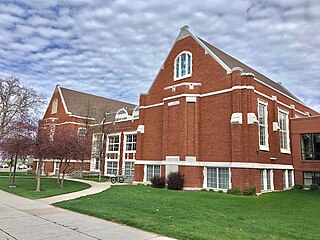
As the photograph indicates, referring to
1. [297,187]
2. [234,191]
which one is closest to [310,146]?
[297,187]

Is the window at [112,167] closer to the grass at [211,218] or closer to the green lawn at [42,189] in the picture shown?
the green lawn at [42,189]

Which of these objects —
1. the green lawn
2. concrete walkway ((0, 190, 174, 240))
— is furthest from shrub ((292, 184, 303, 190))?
concrete walkway ((0, 190, 174, 240))

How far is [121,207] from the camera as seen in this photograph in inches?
461

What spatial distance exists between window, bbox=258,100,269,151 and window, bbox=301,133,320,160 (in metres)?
6.22

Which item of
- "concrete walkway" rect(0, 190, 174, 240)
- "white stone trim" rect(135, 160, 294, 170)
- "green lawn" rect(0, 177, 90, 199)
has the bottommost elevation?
"green lawn" rect(0, 177, 90, 199)

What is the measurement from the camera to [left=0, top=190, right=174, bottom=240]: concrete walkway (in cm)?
724

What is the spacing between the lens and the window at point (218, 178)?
1978 centimetres

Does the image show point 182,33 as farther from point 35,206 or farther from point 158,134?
point 35,206

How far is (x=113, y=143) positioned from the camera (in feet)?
121

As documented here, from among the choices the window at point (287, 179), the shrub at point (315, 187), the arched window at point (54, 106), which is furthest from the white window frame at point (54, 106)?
the shrub at point (315, 187)

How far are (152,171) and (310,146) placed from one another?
14.9m

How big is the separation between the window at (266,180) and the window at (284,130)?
13.3ft

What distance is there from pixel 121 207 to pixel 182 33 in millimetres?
18743

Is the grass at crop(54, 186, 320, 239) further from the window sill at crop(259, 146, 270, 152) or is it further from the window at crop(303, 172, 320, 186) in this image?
the window at crop(303, 172, 320, 186)
